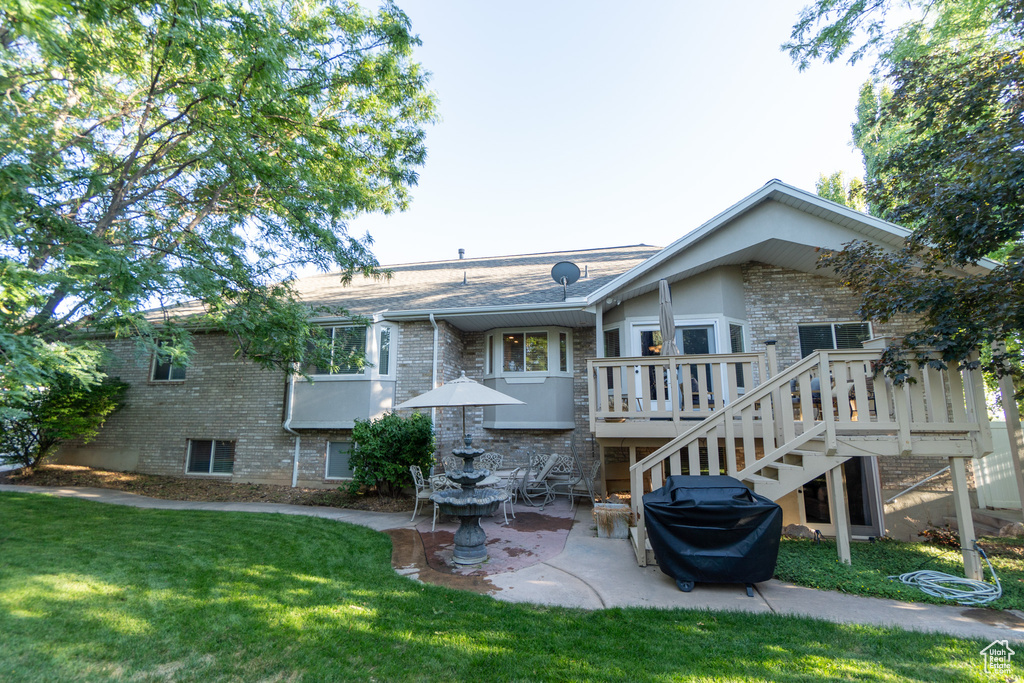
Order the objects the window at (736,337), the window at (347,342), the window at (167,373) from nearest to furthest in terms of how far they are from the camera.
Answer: the window at (736,337) < the window at (347,342) < the window at (167,373)

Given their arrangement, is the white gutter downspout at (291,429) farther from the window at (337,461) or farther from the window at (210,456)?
the window at (210,456)

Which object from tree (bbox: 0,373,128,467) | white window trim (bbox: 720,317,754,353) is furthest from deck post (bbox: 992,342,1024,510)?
tree (bbox: 0,373,128,467)

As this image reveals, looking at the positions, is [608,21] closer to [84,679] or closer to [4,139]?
[4,139]

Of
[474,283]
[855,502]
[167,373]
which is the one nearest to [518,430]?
[474,283]

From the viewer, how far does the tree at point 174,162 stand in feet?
18.1

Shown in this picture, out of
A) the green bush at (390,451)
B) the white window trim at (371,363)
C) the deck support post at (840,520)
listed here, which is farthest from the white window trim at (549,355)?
the deck support post at (840,520)

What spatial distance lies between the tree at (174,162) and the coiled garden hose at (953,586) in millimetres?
9209

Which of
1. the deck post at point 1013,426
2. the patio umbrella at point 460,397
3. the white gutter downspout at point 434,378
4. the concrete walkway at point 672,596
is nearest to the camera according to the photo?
the concrete walkway at point 672,596

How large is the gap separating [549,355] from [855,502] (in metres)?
6.59

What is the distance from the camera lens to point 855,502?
8.44 metres

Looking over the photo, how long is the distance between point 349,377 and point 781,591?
8.83 meters

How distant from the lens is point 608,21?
11273 mm

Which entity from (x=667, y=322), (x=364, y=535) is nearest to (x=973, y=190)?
(x=667, y=322)

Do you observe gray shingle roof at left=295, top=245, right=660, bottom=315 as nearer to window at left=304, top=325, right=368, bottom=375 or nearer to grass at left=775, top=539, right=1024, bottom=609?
window at left=304, top=325, right=368, bottom=375
